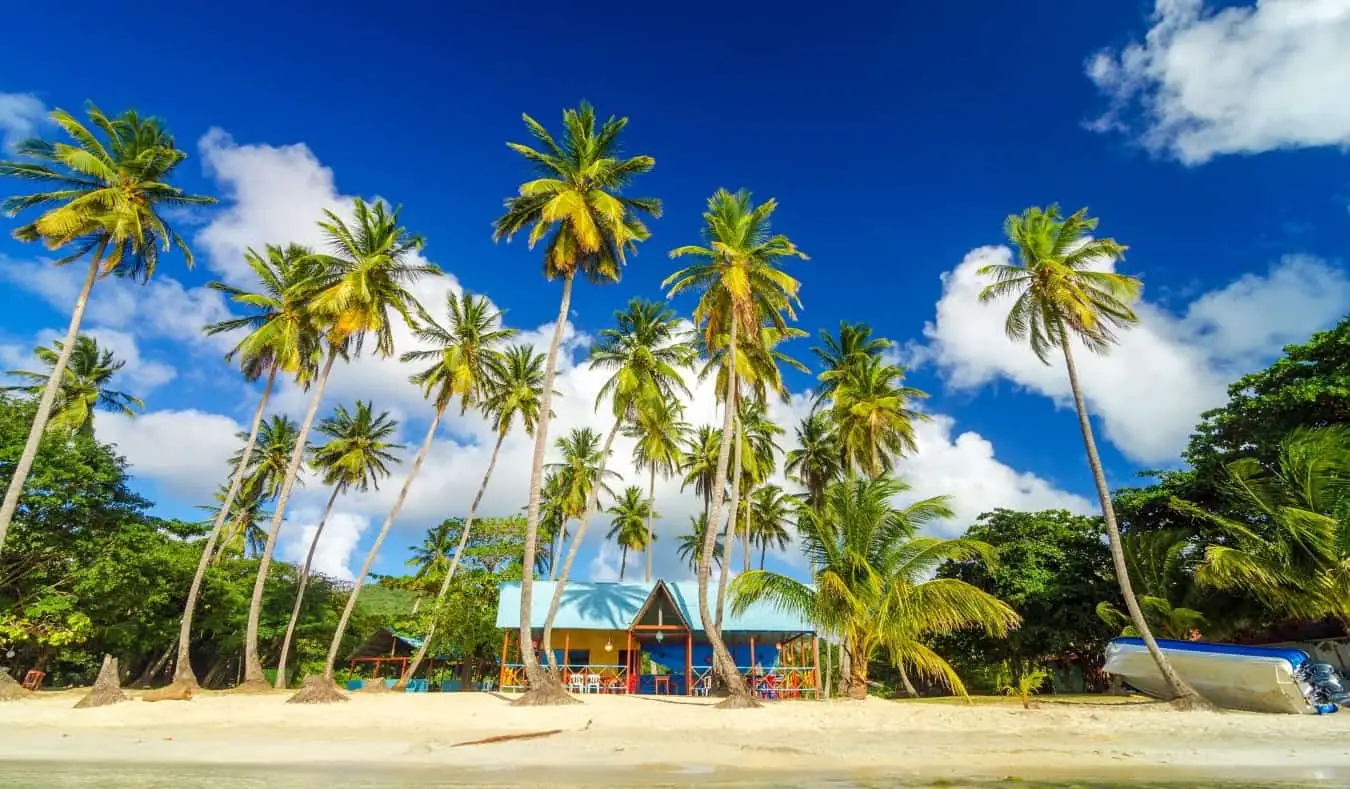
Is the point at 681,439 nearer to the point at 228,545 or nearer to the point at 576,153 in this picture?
the point at 576,153

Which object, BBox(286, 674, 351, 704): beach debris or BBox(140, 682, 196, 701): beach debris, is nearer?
BBox(286, 674, 351, 704): beach debris

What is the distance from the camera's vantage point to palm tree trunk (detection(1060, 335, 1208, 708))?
15.5m

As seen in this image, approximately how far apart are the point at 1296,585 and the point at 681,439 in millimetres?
20099

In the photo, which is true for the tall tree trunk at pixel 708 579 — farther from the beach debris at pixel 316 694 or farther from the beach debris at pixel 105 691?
the beach debris at pixel 105 691

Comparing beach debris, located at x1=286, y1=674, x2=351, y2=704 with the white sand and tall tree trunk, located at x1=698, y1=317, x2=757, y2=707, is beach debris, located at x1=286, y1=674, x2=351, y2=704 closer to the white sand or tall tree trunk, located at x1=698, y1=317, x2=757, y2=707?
the white sand

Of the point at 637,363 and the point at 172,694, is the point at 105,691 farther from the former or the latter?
the point at 637,363

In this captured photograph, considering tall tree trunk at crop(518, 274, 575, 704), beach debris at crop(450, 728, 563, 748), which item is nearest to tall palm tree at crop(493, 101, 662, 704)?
tall tree trunk at crop(518, 274, 575, 704)

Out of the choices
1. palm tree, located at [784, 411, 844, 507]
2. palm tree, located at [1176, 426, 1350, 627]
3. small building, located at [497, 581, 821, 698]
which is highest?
palm tree, located at [784, 411, 844, 507]

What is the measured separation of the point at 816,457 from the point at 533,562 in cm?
1876

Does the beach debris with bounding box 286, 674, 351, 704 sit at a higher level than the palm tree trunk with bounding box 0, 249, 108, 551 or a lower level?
lower

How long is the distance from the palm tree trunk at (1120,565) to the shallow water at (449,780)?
8165mm

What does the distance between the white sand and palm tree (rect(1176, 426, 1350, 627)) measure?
378 centimetres

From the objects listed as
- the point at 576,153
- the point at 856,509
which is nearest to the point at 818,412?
the point at 856,509

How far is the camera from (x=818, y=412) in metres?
31.5
